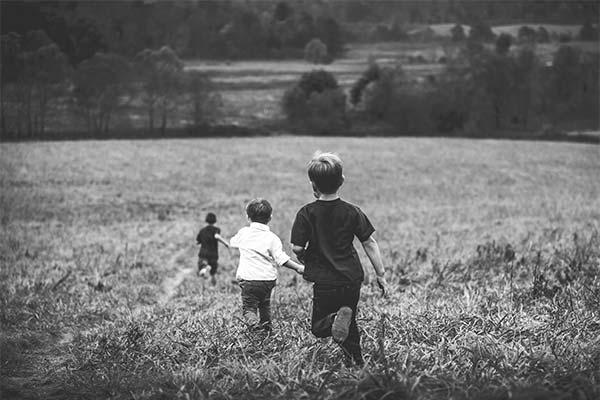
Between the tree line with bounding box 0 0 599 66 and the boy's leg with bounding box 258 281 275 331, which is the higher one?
the tree line with bounding box 0 0 599 66

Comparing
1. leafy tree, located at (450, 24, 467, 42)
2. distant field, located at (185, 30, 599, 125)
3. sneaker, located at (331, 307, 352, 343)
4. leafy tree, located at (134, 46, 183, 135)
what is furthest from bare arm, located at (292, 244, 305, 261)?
leafy tree, located at (450, 24, 467, 42)

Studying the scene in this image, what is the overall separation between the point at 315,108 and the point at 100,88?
2666 cm

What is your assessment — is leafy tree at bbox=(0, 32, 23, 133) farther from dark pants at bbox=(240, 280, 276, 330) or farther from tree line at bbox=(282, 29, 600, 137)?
tree line at bbox=(282, 29, 600, 137)

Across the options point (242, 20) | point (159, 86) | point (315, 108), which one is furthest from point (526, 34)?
point (159, 86)

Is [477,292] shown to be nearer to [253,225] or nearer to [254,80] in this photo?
[253,225]

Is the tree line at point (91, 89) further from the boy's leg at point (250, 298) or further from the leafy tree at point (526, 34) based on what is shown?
the leafy tree at point (526, 34)

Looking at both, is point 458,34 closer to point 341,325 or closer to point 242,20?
point 242,20

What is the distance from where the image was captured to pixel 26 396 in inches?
183

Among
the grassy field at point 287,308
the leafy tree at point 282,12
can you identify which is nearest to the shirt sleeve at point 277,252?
the grassy field at point 287,308

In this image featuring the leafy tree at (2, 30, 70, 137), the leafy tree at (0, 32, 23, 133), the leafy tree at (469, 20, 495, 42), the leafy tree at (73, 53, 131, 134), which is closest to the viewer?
the leafy tree at (0, 32, 23, 133)

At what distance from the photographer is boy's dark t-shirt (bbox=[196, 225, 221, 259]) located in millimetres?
10773

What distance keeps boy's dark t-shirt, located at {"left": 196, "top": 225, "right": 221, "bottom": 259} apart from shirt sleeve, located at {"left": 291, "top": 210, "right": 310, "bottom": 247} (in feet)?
20.9

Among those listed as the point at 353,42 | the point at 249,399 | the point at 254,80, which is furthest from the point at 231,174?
the point at 353,42

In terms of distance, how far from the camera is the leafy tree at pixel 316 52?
92438mm
